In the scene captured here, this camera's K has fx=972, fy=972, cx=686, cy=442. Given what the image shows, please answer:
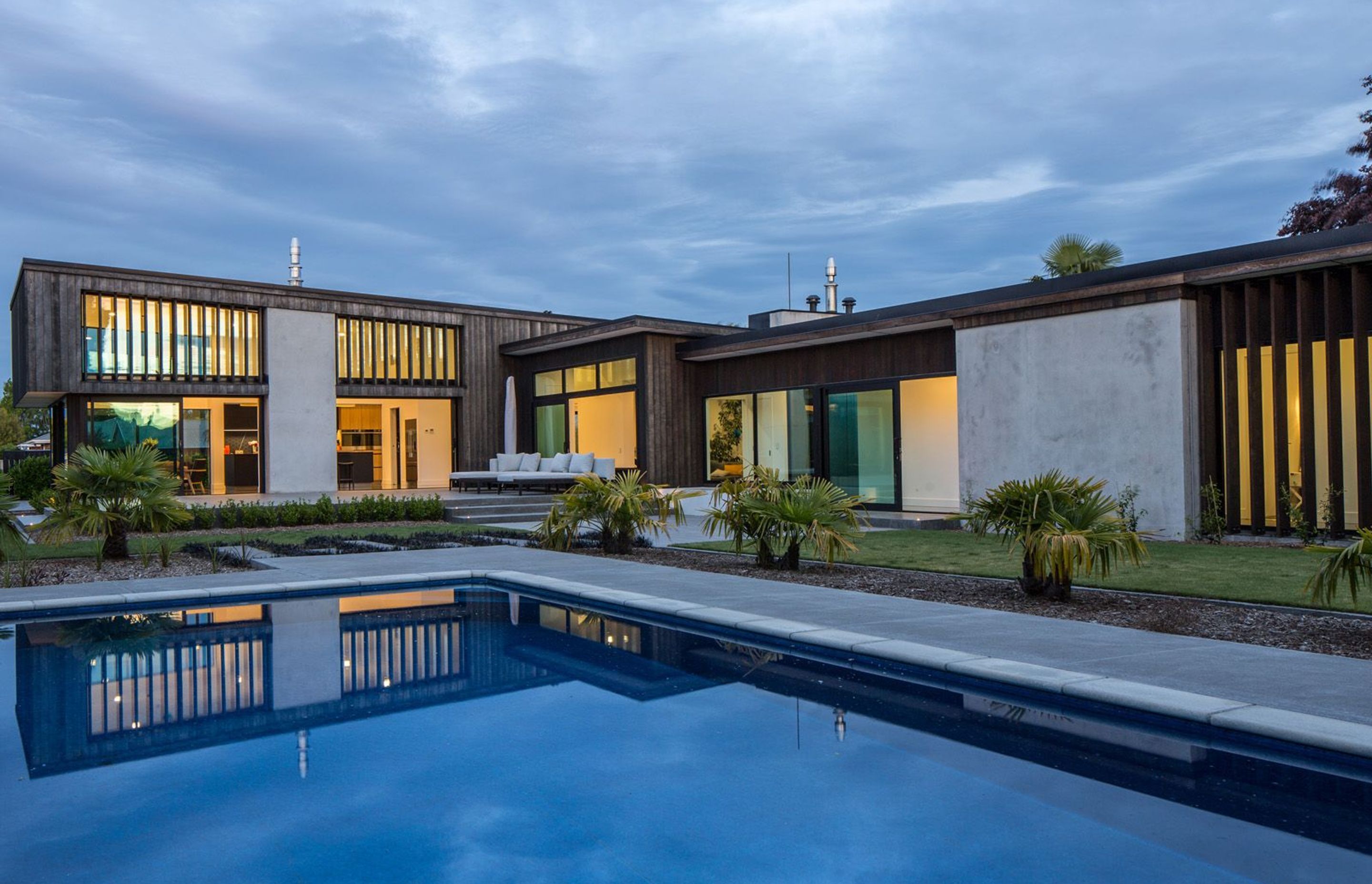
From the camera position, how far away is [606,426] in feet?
69.5

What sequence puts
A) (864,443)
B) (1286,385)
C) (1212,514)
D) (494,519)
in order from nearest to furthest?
(1286,385)
(1212,514)
(494,519)
(864,443)

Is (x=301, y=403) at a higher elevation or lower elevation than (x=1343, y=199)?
lower

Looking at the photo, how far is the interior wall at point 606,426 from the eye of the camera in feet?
67.1

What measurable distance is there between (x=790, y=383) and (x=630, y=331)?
3.48 metres

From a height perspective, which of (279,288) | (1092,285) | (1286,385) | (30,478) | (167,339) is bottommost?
(30,478)

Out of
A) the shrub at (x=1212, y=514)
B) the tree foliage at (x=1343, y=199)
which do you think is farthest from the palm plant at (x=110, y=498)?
Result: the tree foliage at (x=1343, y=199)

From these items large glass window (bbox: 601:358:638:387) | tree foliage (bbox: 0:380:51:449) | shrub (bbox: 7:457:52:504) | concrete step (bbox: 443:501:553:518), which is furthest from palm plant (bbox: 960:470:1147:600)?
tree foliage (bbox: 0:380:51:449)

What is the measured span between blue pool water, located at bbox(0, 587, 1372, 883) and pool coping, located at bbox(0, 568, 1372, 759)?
103 mm

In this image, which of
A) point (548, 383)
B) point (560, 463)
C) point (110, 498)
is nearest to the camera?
point (110, 498)

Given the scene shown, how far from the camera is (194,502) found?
16.0 metres

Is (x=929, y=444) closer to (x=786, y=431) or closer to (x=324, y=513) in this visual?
(x=786, y=431)

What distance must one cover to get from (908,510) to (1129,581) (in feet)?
26.3

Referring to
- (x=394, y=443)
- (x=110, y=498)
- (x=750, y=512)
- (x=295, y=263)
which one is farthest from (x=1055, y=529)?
(x=295, y=263)

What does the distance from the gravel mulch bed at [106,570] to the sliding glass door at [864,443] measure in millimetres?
10106
